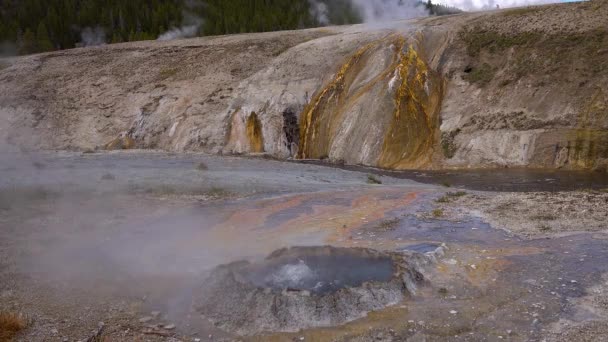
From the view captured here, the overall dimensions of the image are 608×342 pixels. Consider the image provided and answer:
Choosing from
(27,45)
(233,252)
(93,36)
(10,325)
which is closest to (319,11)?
(93,36)

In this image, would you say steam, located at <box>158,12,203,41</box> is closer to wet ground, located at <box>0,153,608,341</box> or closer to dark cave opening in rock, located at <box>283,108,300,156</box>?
dark cave opening in rock, located at <box>283,108,300,156</box>

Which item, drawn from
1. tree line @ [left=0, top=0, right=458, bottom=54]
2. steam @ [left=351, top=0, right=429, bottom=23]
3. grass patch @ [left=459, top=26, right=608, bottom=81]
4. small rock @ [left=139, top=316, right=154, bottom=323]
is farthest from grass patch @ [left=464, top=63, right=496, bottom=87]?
tree line @ [left=0, top=0, right=458, bottom=54]

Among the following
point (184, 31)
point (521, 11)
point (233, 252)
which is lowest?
point (233, 252)

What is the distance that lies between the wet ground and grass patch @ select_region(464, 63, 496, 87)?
1364 centimetres

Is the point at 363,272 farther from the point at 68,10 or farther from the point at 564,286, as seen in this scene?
the point at 68,10

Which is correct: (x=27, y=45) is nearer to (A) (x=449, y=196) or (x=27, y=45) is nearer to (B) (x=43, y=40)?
(B) (x=43, y=40)

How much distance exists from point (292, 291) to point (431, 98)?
76.8 feet

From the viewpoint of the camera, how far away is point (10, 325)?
22.3 feet

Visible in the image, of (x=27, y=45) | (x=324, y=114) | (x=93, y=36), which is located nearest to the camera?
(x=324, y=114)

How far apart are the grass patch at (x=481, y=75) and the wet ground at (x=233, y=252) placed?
1364 centimetres

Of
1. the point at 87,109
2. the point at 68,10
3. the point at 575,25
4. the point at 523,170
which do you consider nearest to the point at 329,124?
the point at 523,170

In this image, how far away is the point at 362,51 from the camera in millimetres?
34000

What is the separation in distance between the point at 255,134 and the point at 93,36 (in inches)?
2213

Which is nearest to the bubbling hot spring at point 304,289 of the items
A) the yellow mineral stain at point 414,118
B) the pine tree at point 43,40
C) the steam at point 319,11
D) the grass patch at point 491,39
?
the yellow mineral stain at point 414,118
